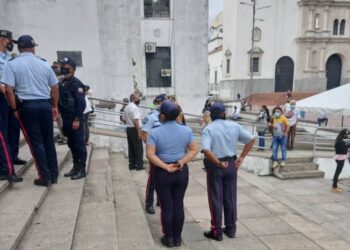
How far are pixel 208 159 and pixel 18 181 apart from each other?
2.47 metres

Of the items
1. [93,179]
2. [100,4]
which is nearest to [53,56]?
[100,4]

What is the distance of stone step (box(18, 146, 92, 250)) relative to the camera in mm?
2939

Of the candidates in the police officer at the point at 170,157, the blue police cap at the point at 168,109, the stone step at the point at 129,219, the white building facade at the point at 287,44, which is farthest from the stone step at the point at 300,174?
the white building facade at the point at 287,44

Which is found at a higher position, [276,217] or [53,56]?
[53,56]

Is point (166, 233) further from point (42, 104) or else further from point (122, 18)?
point (122, 18)

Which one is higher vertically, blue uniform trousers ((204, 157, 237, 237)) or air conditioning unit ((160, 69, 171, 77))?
air conditioning unit ((160, 69, 171, 77))

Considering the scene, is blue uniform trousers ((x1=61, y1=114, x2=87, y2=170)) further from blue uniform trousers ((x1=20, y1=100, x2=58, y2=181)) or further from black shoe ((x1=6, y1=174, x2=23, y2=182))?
black shoe ((x1=6, y1=174, x2=23, y2=182))

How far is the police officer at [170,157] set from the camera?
129 inches

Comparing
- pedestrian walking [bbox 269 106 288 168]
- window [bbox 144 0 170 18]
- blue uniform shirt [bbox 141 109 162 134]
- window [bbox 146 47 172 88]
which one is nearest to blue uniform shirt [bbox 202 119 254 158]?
blue uniform shirt [bbox 141 109 162 134]

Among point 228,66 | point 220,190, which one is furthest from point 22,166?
point 228,66

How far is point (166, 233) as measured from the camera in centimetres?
350

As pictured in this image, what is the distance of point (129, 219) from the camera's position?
3873mm

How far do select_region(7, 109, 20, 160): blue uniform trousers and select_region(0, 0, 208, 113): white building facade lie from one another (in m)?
6.35

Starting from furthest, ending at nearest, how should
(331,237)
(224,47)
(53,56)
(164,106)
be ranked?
(224,47)
(53,56)
(331,237)
(164,106)
